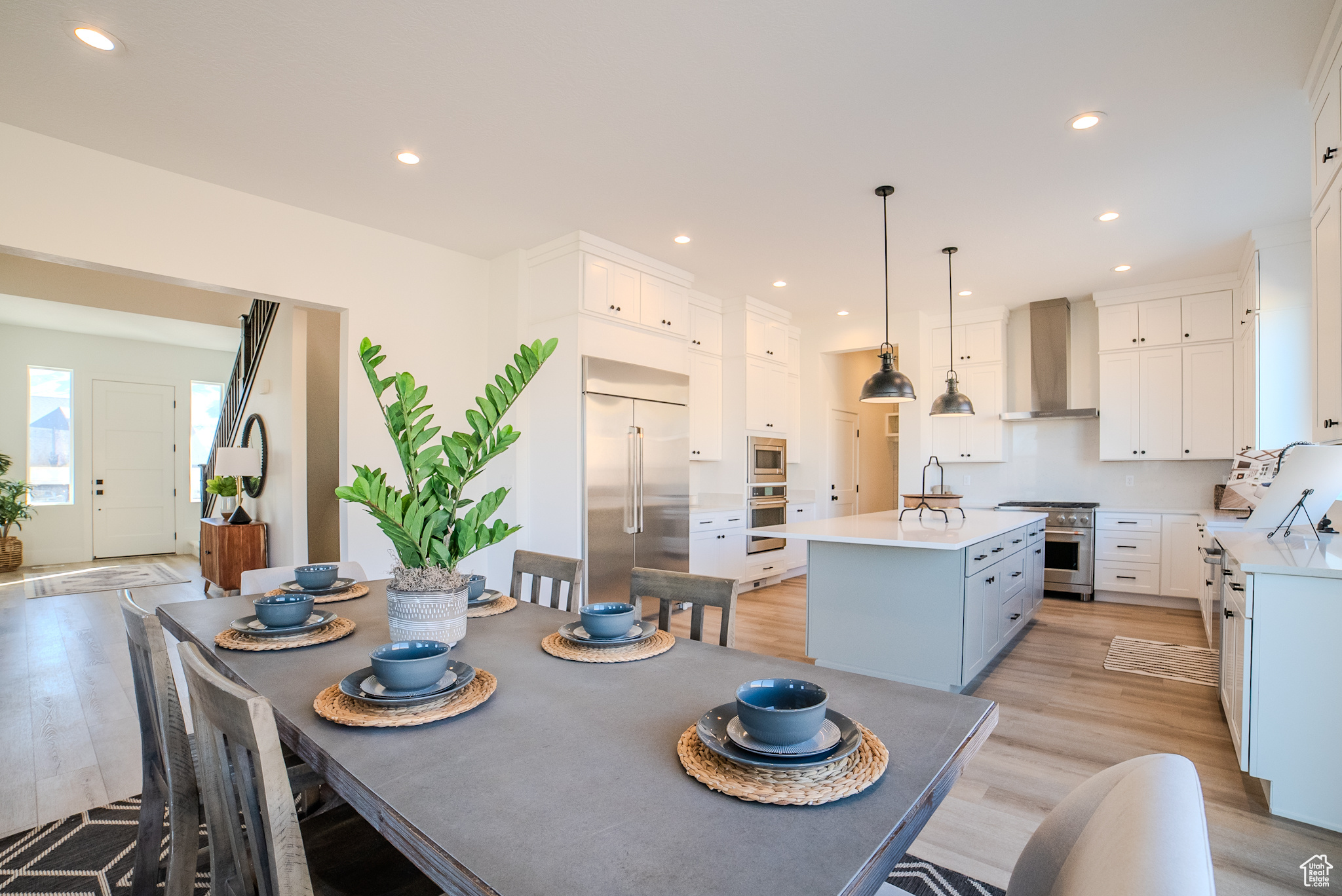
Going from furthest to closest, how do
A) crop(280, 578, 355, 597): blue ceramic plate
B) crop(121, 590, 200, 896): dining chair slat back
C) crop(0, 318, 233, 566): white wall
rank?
crop(0, 318, 233, 566): white wall < crop(280, 578, 355, 597): blue ceramic plate < crop(121, 590, 200, 896): dining chair slat back

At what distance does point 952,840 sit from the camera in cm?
205

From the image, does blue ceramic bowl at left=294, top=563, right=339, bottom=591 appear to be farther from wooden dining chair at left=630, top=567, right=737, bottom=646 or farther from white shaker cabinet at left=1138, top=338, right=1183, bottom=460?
white shaker cabinet at left=1138, top=338, right=1183, bottom=460

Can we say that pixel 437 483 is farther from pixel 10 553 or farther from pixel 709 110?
pixel 10 553

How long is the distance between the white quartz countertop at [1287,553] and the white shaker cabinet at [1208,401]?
214 cm

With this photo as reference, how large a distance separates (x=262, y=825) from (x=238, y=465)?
580 centimetres

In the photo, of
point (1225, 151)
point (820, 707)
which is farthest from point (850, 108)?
point (820, 707)

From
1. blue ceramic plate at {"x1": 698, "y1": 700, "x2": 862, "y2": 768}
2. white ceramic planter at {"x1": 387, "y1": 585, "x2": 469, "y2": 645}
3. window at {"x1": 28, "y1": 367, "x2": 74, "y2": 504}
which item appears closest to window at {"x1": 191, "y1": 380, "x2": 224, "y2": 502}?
window at {"x1": 28, "y1": 367, "x2": 74, "y2": 504}

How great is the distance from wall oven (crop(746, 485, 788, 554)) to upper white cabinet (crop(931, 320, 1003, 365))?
2018 millimetres

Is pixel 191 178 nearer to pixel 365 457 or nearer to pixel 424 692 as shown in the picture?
pixel 365 457

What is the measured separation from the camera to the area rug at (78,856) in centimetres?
181

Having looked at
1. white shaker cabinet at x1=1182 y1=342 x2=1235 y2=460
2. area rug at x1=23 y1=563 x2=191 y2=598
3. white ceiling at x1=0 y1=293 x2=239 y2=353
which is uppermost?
white ceiling at x1=0 y1=293 x2=239 y2=353

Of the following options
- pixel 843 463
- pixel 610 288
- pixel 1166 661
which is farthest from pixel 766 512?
pixel 1166 661

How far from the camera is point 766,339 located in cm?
627

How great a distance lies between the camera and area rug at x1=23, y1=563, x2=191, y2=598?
607 centimetres
